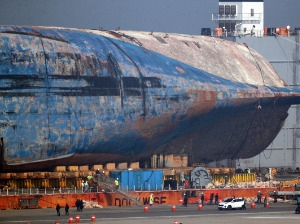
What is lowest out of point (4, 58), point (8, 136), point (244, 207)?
point (244, 207)

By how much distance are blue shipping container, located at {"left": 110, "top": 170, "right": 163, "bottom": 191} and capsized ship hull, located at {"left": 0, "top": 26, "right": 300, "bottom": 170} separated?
8.38ft

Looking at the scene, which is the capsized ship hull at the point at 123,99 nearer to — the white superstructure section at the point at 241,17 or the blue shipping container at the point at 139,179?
the blue shipping container at the point at 139,179

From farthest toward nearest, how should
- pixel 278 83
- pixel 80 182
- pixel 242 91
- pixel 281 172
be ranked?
pixel 281 172, pixel 278 83, pixel 242 91, pixel 80 182

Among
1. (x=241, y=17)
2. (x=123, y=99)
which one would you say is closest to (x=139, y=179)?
(x=123, y=99)

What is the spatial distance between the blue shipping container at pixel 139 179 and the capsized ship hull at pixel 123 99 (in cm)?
255

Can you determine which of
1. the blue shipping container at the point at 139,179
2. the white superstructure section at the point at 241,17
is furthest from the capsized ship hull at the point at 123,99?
the white superstructure section at the point at 241,17

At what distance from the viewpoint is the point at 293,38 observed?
12394cm

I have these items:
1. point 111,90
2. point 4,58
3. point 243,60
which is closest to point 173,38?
point 243,60

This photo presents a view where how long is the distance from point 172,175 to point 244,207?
12.5 metres

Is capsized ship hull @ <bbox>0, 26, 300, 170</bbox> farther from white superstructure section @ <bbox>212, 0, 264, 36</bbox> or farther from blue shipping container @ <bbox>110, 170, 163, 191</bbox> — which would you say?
white superstructure section @ <bbox>212, 0, 264, 36</bbox>

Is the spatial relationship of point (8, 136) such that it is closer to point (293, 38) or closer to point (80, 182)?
point (80, 182)

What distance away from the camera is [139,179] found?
298 feet

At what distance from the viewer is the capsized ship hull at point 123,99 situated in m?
87.2

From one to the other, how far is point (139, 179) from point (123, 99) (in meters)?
6.35
